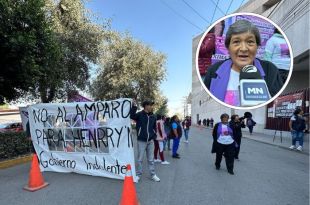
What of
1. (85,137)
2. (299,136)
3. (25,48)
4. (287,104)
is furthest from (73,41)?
(287,104)

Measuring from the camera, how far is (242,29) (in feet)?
19.3

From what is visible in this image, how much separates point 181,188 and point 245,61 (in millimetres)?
2821

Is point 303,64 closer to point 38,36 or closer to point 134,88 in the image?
point 134,88

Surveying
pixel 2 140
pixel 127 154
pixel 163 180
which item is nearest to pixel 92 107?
pixel 127 154

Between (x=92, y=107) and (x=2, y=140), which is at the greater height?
(x=92, y=107)

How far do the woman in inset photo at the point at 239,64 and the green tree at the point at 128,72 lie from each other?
19570 mm

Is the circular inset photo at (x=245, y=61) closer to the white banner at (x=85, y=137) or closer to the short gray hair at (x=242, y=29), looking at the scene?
the short gray hair at (x=242, y=29)

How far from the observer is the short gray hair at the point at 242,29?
5889 millimetres

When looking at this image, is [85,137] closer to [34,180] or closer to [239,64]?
[34,180]

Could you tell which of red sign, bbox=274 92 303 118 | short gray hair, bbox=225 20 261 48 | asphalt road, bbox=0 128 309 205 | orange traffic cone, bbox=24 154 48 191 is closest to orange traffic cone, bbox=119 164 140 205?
asphalt road, bbox=0 128 309 205

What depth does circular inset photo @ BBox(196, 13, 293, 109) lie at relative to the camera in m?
5.83

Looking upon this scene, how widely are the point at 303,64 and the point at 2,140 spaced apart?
1953 cm

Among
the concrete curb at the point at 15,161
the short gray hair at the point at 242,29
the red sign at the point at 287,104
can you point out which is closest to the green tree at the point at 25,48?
the concrete curb at the point at 15,161

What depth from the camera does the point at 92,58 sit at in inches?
624
